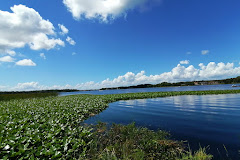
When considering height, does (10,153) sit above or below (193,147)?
above

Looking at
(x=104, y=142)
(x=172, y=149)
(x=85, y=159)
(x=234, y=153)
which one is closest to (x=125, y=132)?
(x=104, y=142)

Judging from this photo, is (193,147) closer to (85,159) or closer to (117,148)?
(117,148)

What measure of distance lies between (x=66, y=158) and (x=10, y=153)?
1692 mm

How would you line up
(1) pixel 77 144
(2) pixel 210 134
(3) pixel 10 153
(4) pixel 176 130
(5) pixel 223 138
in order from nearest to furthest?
1. (3) pixel 10 153
2. (1) pixel 77 144
3. (5) pixel 223 138
4. (2) pixel 210 134
5. (4) pixel 176 130

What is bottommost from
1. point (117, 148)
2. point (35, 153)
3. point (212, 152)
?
point (212, 152)

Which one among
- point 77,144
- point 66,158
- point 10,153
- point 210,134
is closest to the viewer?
point 10,153

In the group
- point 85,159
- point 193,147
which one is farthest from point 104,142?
point 193,147

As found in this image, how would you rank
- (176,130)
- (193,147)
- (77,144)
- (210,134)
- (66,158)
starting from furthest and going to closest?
1. (176,130)
2. (210,134)
3. (193,147)
4. (77,144)
5. (66,158)

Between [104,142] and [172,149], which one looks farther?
[104,142]

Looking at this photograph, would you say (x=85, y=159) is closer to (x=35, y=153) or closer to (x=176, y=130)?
(x=35, y=153)

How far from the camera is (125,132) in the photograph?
7.10m

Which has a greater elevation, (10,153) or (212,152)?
(10,153)

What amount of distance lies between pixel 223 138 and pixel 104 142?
6245 mm

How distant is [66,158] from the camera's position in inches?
173
